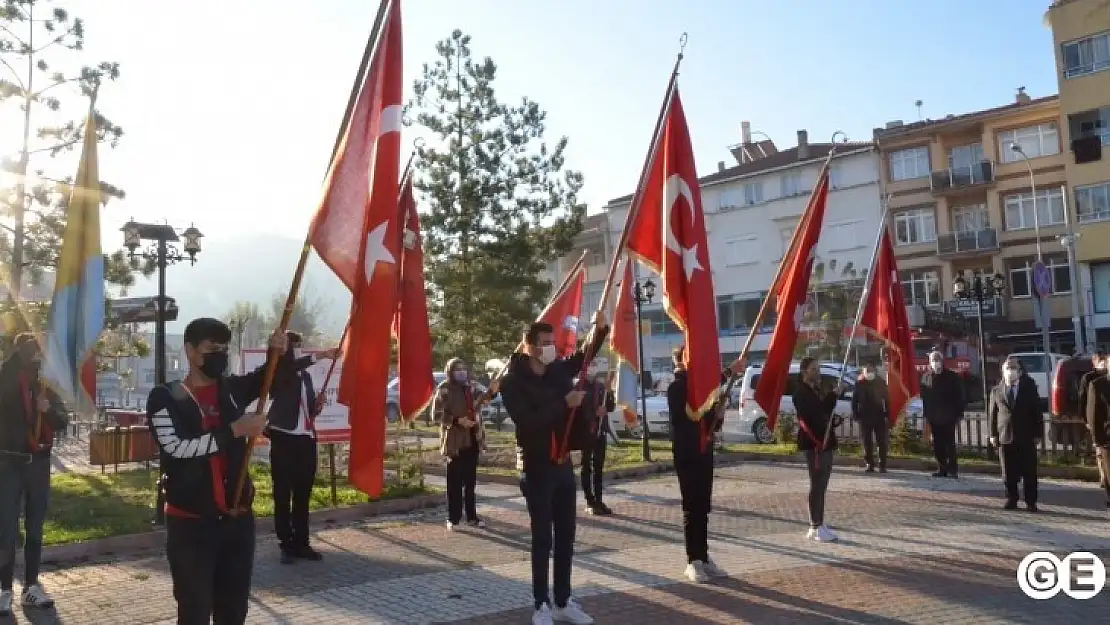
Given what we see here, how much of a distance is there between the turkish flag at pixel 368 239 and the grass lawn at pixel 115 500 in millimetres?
6060

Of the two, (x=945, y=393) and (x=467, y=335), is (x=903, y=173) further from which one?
(x=945, y=393)

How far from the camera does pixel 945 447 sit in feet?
50.6

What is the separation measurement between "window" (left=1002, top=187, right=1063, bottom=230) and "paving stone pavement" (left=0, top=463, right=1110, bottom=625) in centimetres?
3609

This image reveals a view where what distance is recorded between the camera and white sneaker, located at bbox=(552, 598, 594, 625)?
6703mm

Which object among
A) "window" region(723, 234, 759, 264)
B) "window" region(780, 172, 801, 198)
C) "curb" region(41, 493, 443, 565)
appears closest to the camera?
"curb" region(41, 493, 443, 565)

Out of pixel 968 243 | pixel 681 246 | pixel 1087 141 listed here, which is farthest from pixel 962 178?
pixel 681 246

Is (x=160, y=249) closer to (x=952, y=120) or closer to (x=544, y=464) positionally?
(x=544, y=464)

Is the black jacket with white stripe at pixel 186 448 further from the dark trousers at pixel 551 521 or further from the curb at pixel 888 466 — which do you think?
the curb at pixel 888 466

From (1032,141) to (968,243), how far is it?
5605 millimetres

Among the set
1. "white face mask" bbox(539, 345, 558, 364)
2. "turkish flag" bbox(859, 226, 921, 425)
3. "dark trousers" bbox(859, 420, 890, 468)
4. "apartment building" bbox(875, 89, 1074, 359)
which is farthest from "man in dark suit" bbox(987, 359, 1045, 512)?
"apartment building" bbox(875, 89, 1074, 359)

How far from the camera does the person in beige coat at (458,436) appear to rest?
1095 centimetres

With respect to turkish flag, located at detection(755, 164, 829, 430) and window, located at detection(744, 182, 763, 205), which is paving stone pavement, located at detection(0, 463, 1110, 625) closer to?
turkish flag, located at detection(755, 164, 829, 430)

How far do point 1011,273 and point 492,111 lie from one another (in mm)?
30078

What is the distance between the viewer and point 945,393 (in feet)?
49.4
